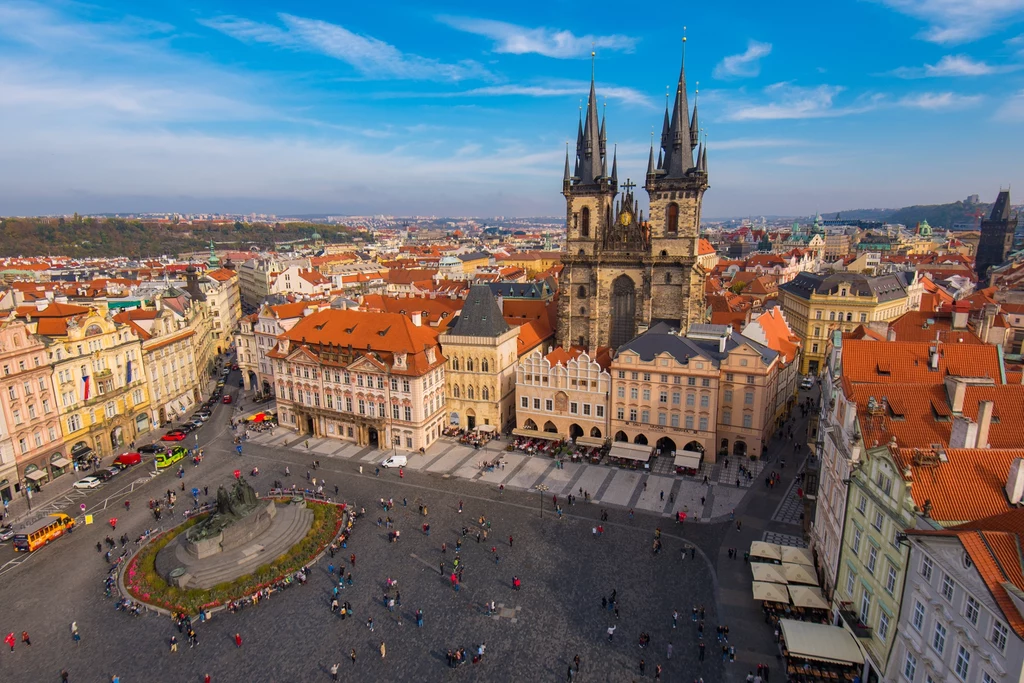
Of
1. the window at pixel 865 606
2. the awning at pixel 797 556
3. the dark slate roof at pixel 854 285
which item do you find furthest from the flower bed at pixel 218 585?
the dark slate roof at pixel 854 285

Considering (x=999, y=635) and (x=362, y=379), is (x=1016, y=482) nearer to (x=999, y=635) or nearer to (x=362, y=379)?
(x=999, y=635)

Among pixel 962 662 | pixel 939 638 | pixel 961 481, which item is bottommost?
pixel 939 638

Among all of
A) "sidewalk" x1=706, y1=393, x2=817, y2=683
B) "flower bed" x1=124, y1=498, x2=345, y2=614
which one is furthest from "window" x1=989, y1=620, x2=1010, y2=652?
"flower bed" x1=124, y1=498, x2=345, y2=614

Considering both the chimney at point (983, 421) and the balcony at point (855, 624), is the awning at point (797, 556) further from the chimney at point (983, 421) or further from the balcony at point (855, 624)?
the chimney at point (983, 421)

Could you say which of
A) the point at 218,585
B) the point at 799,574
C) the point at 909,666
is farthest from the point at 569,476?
the point at 909,666

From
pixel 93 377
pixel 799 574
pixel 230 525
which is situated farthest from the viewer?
pixel 93 377
